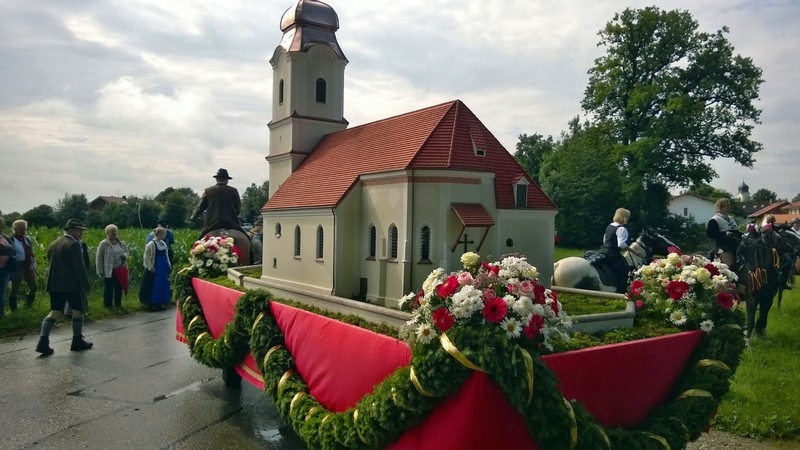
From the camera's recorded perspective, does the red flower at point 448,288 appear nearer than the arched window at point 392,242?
Yes

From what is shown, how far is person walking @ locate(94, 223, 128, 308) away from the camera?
56.8 ft

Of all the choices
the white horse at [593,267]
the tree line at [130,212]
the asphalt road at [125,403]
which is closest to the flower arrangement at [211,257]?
the asphalt road at [125,403]

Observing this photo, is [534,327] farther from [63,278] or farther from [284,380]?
[63,278]

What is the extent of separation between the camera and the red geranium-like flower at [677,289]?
24.3 feet

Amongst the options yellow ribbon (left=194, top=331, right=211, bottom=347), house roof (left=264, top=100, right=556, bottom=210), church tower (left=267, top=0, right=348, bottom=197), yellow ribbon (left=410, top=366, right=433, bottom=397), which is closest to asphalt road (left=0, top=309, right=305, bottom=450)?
yellow ribbon (left=194, top=331, right=211, bottom=347)

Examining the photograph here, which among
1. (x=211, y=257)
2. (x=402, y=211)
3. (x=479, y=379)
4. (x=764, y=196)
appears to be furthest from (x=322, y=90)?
(x=764, y=196)

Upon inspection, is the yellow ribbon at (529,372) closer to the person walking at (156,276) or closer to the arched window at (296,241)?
the arched window at (296,241)

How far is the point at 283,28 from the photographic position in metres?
18.9

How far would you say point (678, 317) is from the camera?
7.26 m

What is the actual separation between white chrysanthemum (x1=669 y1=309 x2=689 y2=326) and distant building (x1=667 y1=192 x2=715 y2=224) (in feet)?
304

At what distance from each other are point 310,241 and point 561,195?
35017mm

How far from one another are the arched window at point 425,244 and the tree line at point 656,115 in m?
31.3

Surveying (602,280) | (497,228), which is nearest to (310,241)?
(497,228)

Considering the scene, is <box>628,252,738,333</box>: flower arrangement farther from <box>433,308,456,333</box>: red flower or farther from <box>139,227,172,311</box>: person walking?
<box>139,227,172,311</box>: person walking
